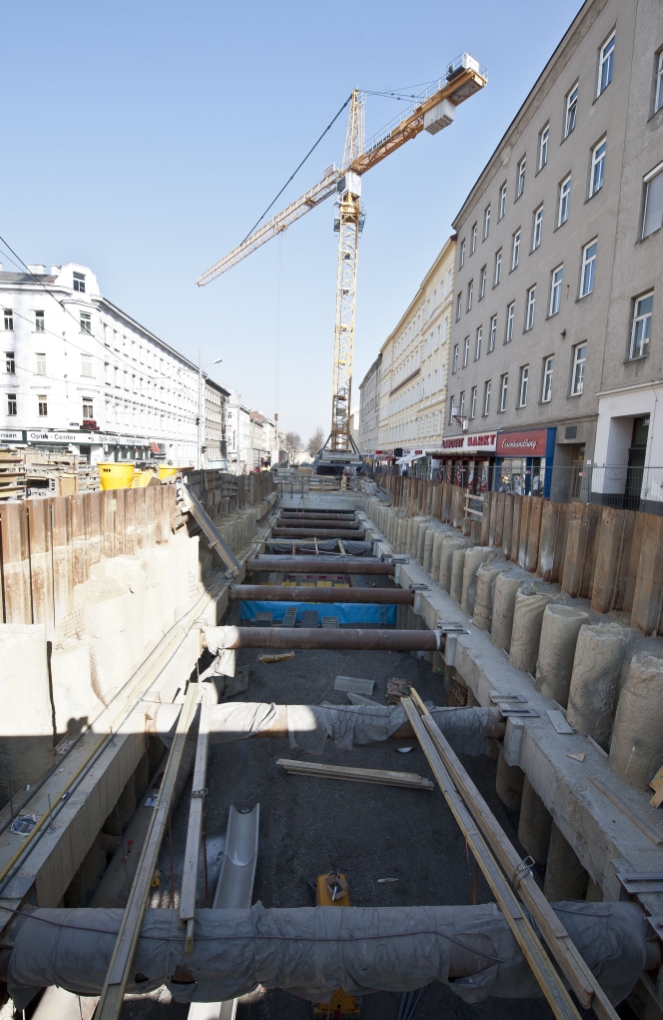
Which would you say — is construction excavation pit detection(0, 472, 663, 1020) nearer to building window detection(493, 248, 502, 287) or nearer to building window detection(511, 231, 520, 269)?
building window detection(511, 231, 520, 269)

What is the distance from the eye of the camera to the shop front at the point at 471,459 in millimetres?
23359

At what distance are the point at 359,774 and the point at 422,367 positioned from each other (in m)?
35.2

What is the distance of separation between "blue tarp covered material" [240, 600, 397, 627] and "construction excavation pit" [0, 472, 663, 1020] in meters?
3.10

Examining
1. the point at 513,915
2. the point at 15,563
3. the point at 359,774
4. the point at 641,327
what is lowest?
the point at 359,774

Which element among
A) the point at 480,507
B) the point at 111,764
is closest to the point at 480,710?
the point at 111,764

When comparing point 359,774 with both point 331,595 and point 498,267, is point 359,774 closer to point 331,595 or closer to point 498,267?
point 331,595

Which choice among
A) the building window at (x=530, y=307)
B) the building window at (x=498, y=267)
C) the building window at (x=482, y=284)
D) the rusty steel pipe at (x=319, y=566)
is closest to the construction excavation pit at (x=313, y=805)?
the rusty steel pipe at (x=319, y=566)

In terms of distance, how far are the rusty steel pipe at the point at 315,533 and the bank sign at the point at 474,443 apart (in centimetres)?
702

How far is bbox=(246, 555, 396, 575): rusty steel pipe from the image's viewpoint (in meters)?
14.4

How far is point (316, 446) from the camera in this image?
164375mm

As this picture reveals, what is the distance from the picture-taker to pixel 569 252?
16.8m

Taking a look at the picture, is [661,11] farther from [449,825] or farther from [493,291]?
[449,825]

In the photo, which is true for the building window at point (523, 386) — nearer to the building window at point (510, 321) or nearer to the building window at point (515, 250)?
the building window at point (510, 321)

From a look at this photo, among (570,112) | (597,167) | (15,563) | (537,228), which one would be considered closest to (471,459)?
(537,228)
